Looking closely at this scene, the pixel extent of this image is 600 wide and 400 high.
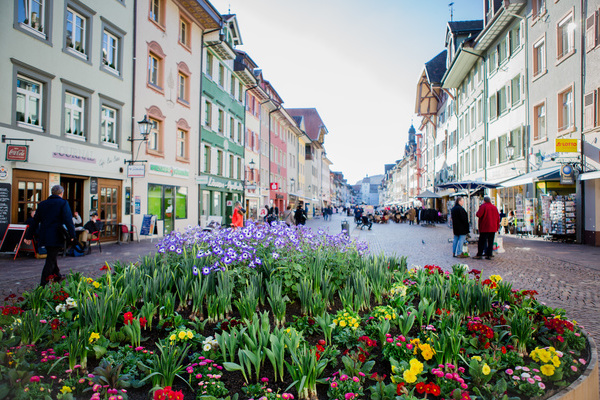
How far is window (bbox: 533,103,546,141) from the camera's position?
65.4ft

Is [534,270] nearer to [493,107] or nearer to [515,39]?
[515,39]

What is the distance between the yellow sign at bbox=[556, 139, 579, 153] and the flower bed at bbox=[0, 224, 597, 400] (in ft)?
46.1

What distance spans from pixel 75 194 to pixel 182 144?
8700 mm

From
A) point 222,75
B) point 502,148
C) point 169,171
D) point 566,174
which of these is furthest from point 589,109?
point 222,75

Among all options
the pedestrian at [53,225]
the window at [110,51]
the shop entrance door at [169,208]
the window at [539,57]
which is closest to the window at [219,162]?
the shop entrance door at [169,208]

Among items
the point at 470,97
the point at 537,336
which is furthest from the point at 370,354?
the point at 470,97

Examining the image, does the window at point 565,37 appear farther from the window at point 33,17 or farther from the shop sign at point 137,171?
the window at point 33,17

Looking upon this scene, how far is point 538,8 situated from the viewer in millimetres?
19953

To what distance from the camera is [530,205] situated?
20.1 meters

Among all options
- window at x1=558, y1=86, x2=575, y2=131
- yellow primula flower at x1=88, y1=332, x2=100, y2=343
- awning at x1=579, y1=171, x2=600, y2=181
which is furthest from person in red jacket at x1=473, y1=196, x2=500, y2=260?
yellow primula flower at x1=88, y1=332, x2=100, y2=343

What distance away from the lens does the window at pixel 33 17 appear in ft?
40.5

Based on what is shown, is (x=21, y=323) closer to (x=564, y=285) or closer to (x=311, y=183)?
(x=564, y=285)

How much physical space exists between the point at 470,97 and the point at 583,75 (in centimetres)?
1663

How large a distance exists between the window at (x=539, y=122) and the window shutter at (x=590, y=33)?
444 centimetres
